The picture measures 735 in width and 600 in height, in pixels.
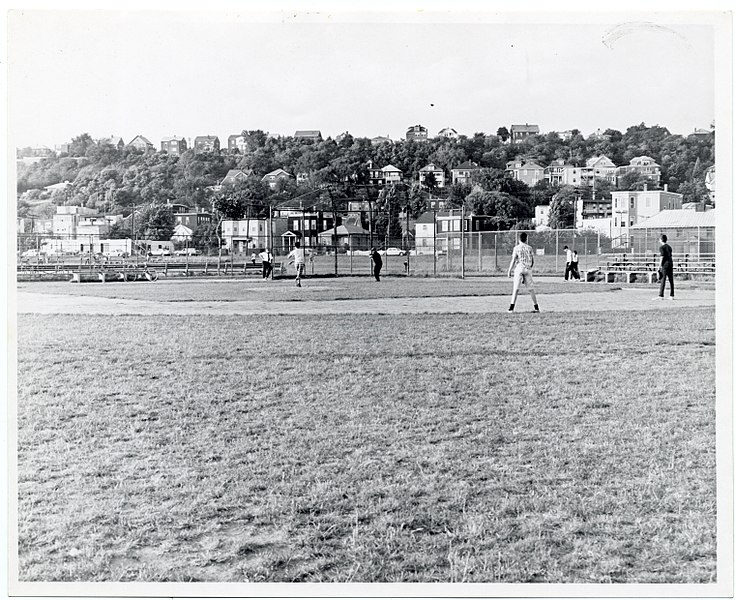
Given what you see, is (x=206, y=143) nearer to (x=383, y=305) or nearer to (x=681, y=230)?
(x=383, y=305)

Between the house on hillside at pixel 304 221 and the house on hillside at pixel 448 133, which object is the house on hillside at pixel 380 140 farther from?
the house on hillside at pixel 304 221

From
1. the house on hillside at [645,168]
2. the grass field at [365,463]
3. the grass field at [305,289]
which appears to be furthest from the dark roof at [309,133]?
the grass field at [305,289]

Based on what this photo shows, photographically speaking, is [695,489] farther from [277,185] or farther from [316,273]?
[316,273]

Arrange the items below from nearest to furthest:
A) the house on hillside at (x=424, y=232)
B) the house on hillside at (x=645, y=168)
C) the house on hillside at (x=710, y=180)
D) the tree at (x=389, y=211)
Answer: the house on hillside at (x=710, y=180) → the house on hillside at (x=645, y=168) → the tree at (x=389, y=211) → the house on hillside at (x=424, y=232)

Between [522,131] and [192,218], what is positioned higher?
[522,131]

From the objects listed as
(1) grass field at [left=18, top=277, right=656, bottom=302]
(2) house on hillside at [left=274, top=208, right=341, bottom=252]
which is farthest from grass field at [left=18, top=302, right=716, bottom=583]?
(1) grass field at [left=18, top=277, right=656, bottom=302]

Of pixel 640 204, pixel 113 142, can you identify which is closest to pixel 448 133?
pixel 113 142

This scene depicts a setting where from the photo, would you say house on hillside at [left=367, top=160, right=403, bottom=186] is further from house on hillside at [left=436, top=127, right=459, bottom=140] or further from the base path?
the base path
